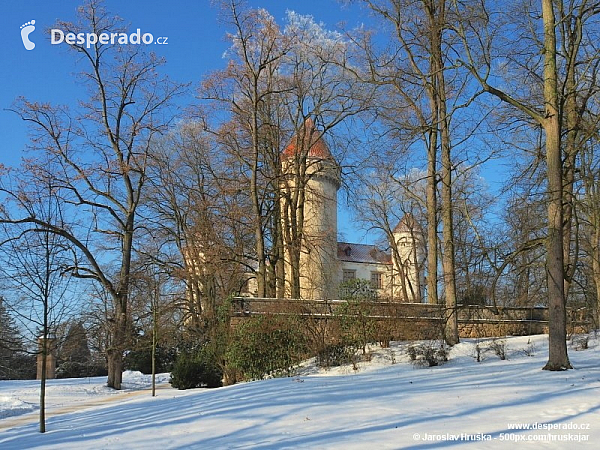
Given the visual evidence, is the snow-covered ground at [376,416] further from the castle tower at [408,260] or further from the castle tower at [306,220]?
the castle tower at [408,260]

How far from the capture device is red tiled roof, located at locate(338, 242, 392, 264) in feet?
194

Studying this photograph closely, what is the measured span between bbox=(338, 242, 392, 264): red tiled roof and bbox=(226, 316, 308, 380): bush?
131ft

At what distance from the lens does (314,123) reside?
92.4 feet

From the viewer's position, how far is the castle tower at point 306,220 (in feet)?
90.1

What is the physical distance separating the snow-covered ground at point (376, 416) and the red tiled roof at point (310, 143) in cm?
1535

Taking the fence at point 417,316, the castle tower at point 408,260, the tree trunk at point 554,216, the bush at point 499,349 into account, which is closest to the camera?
the tree trunk at point 554,216

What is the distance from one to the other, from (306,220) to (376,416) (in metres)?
20.2

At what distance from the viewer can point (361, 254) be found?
202 ft

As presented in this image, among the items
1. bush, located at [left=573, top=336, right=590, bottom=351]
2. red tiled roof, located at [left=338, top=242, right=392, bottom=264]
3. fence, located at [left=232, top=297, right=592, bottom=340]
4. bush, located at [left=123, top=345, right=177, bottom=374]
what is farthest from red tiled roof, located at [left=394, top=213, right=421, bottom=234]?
bush, located at [left=573, top=336, right=590, bottom=351]

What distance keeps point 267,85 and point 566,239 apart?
44.7ft

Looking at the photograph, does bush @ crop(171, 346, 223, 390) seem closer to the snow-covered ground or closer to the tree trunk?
the snow-covered ground

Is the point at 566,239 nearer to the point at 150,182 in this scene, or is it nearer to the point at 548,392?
the point at 548,392

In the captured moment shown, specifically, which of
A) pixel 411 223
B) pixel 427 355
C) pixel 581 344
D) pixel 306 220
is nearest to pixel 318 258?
pixel 306 220

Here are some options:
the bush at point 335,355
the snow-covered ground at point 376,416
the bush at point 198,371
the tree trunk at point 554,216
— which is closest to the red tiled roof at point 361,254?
the bush at point 198,371
